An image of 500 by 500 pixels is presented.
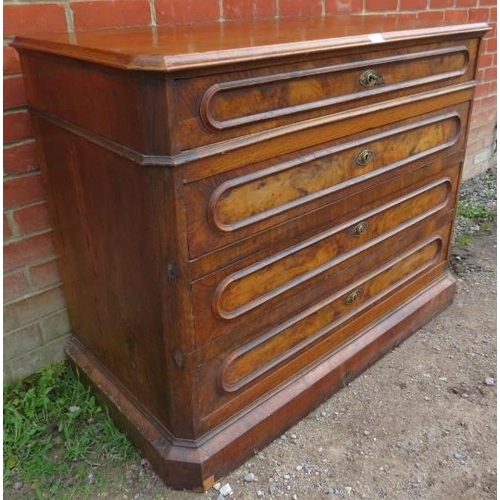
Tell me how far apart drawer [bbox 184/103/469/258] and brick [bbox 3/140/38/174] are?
0.76 metres

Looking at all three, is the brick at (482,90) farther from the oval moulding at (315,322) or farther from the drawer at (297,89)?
the drawer at (297,89)

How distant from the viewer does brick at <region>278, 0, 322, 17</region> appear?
221 cm

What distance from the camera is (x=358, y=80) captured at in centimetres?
155

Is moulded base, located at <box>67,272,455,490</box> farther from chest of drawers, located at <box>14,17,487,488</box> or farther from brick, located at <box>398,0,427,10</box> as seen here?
brick, located at <box>398,0,427,10</box>

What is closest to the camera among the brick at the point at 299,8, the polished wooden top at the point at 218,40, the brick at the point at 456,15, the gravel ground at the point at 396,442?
the polished wooden top at the point at 218,40

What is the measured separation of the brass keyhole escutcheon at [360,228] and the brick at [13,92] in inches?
44.0

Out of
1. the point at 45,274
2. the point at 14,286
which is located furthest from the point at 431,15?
the point at 14,286

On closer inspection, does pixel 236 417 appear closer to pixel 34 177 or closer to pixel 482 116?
pixel 34 177

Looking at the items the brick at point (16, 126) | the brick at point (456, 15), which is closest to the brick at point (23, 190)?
the brick at point (16, 126)

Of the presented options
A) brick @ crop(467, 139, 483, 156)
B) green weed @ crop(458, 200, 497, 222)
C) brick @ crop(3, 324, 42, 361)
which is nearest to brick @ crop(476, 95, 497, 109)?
brick @ crop(467, 139, 483, 156)

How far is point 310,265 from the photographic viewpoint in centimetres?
172

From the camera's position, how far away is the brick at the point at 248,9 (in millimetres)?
2035

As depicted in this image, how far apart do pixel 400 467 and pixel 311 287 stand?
0.65 meters

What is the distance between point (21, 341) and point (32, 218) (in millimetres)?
452
